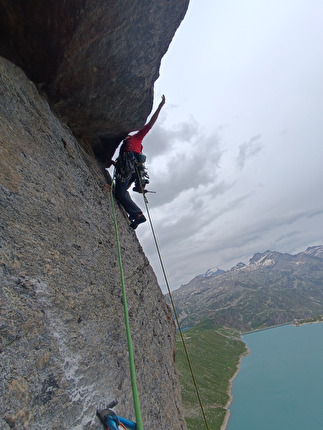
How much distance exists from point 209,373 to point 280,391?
A: 22764mm

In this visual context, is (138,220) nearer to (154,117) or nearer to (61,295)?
(154,117)

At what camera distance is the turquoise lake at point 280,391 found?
49.4 m

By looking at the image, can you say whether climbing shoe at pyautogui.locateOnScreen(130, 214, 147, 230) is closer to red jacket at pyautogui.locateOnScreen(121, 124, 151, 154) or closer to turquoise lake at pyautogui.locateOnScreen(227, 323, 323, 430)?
red jacket at pyautogui.locateOnScreen(121, 124, 151, 154)

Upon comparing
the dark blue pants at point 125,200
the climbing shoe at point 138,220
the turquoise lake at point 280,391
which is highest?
the dark blue pants at point 125,200

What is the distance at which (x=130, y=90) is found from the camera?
6.78 metres

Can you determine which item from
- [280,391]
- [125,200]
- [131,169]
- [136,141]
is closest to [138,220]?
[125,200]

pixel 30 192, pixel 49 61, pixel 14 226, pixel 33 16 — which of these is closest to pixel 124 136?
pixel 49 61

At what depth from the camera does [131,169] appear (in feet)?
25.8

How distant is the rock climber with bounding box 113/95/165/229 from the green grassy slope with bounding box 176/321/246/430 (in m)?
51.4

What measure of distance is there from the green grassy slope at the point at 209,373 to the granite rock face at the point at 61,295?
51329 mm

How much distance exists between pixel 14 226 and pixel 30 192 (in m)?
0.78

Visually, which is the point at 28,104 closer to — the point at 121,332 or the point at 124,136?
the point at 124,136

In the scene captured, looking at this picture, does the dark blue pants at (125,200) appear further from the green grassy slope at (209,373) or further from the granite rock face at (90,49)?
the green grassy slope at (209,373)

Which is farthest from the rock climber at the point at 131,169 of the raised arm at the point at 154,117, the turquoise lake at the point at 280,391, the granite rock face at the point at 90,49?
the turquoise lake at the point at 280,391
